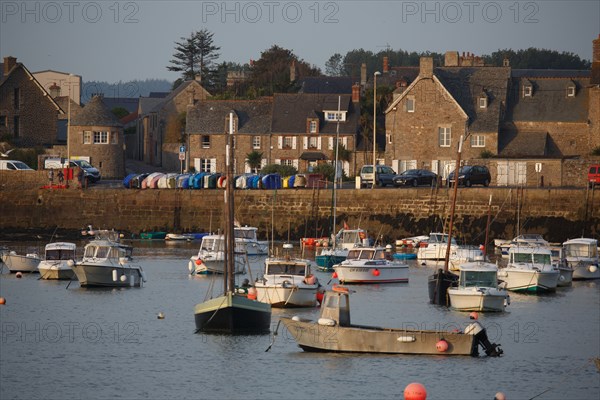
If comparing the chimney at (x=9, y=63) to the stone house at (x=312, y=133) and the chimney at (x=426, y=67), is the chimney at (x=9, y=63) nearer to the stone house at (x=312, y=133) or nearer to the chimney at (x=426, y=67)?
the stone house at (x=312, y=133)

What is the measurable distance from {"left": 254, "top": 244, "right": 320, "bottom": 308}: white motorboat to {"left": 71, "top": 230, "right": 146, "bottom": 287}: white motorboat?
8660 millimetres

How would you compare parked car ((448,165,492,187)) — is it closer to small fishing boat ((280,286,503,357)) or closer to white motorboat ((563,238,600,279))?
white motorboat ((563,238,600,279))

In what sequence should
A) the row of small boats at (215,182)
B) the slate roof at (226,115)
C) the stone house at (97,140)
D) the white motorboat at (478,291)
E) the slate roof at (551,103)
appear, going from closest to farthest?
the white motorboat at (478,291), the row of small boats at (215,182), the slate roof at (551,103), the stone house at (97,140), the slate roof at (226,115)

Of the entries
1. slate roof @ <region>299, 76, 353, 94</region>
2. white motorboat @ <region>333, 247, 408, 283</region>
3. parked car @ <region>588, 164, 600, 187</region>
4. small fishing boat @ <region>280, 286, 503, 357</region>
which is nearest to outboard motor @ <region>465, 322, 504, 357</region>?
small fishing boat @ <region>280, 286, 503, 357</region>

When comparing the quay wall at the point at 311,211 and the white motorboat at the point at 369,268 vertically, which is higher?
the quay wall at the point at 311,211

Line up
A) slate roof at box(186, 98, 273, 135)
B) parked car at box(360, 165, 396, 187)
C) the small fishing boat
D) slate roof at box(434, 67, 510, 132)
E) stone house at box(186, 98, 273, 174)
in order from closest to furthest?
1. the small fishing boat
2. parked car at box(360, 165, 396, 187)
3. slate roof at box(434, 67, 510, 132)
4. stone house at box(186, 98, 273, 174)
5. slate roof at box(186, 98, 273, 135)

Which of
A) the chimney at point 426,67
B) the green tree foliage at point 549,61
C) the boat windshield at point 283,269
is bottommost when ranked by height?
the boat windshield at point 283,269

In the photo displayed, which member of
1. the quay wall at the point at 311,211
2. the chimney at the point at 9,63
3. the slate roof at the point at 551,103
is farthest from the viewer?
the chimney at the point at 9,63

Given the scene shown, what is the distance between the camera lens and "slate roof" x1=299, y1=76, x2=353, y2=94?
111000 mm

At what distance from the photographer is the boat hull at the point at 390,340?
3656 cm

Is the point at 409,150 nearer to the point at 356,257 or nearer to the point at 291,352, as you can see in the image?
the point at 356,257

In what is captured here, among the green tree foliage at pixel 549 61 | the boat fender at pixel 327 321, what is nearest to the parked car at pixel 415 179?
the boat fender at pixel 327 321

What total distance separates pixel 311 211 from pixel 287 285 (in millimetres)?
30329

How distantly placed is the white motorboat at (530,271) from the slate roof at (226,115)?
44.5 m
